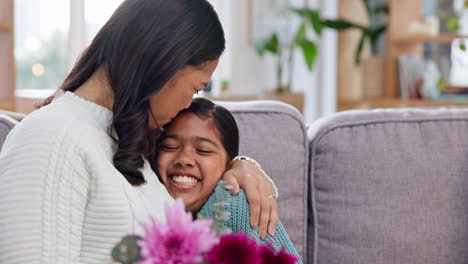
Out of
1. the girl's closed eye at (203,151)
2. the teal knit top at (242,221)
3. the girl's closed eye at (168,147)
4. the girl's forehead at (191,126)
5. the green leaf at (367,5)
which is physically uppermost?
the green leaf at (367,5)

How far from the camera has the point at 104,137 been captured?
1.10m

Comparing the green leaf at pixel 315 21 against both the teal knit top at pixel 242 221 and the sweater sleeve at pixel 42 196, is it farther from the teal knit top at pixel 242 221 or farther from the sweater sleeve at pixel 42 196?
the sweater sleeve at pixel 42 196

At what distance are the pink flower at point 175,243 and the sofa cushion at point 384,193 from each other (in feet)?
3.52

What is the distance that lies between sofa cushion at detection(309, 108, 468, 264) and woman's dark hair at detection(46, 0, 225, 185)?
64cm

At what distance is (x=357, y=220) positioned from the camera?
5.25 feet

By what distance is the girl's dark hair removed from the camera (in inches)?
53.8

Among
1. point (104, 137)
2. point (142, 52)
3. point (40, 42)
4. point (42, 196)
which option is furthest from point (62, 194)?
point (40, 42)

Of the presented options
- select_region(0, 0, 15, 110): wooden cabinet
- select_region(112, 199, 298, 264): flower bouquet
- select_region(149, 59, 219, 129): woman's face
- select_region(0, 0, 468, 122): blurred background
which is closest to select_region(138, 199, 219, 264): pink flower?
select_region(112, 199, 298, 264): flower bouquet

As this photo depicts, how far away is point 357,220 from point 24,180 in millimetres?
890

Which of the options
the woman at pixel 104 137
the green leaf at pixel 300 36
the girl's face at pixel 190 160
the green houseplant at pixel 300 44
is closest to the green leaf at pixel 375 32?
the green houseplant at pixel 300 44

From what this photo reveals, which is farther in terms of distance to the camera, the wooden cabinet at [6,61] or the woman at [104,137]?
the wooden cabinet at [6,61]

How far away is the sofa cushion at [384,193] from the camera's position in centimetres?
160

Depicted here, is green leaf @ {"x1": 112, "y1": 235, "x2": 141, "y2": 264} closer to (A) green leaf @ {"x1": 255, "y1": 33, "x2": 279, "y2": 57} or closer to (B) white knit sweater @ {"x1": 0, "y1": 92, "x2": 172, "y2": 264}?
(B) white knit sweater @ {"x1": 0, "y1": 92, "x2": 172, "y2": 264}

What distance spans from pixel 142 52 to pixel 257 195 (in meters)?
0.42
